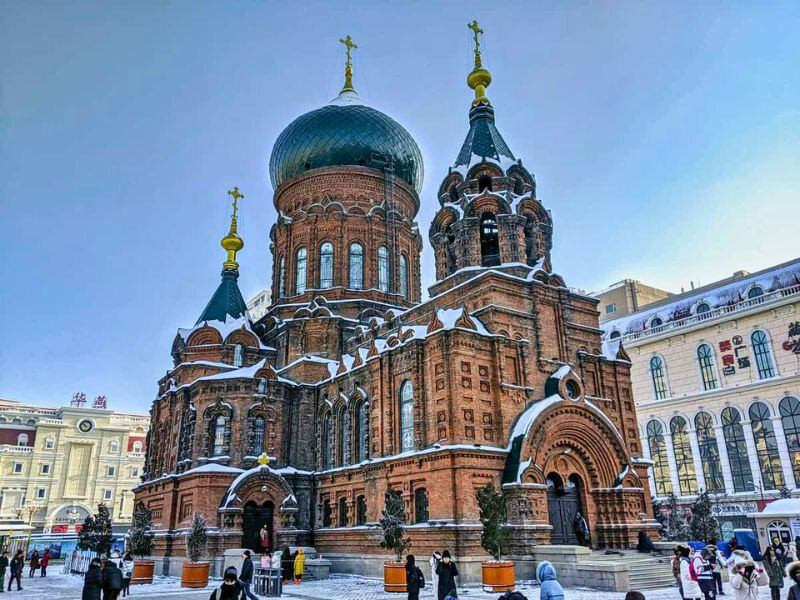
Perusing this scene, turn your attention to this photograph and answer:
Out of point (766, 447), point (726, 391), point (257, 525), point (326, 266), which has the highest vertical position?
point (326, 266)

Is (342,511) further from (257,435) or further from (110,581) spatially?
(110,581)

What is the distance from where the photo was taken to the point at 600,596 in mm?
14781

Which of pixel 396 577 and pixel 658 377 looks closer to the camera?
pixel 396 577

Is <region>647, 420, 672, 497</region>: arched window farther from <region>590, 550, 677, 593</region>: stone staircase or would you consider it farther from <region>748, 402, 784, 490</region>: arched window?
<region>590, 550, 677, 593</region>: stone staircase

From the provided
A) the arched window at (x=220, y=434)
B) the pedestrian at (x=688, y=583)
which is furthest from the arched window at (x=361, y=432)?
the pedestrian at (x=688, y=583)

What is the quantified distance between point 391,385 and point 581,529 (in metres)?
7.61

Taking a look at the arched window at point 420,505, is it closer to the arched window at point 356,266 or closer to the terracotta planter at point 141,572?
the terracotta planter at point 141,572

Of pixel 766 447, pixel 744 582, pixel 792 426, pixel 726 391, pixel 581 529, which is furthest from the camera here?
pixel 726 391

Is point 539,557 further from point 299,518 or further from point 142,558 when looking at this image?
point 142,558

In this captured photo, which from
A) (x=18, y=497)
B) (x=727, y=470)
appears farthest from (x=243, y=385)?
(x=18, y=497)

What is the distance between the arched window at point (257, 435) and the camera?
25266 mm

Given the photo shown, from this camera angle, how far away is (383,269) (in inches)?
1276

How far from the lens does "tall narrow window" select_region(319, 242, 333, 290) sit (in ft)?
104

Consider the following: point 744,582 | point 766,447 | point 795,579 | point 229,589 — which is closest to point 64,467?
point 766,447
